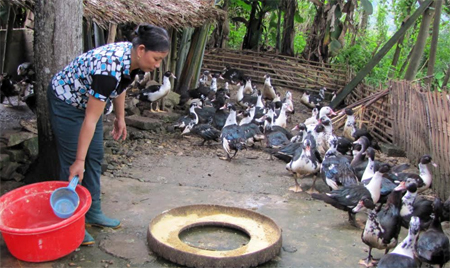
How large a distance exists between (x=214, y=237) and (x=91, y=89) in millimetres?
2057

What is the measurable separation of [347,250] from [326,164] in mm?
2045

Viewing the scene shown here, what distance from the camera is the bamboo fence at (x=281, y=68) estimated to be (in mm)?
15734

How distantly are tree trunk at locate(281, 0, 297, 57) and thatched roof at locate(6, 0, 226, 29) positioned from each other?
21.3ft

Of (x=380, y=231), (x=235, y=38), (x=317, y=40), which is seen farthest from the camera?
(x=235, y=38)

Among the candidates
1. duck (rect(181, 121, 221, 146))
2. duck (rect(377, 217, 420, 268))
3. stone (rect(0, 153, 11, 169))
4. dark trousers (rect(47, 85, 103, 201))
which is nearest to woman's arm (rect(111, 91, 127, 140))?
dark trousers (rect(47, 85, 103, 201))

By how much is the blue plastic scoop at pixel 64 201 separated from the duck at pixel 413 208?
139 inches

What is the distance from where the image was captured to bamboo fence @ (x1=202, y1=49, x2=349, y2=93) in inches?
619

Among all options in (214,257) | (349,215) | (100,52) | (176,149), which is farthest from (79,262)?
(176,149)

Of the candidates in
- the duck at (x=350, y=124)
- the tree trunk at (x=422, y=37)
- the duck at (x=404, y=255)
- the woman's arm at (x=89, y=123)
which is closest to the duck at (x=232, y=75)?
the tree trunk at (x=422, y=37)

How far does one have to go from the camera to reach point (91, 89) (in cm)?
366

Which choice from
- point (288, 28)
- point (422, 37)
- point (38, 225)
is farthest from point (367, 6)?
point (38, 225)

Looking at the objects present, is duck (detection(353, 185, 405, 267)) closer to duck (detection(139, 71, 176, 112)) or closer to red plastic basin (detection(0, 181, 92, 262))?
red plastic basin (detection(0, 181, 92, 262))

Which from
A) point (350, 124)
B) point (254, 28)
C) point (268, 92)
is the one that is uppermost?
point (254, 28)

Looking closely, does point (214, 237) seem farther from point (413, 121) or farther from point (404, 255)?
point (413, 121)
